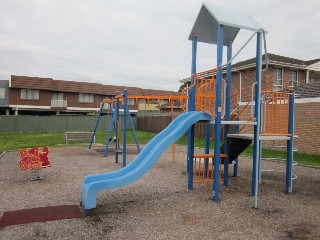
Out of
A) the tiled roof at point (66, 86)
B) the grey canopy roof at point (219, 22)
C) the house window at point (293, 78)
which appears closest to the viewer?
the grey canopy roof at point (219, 22)

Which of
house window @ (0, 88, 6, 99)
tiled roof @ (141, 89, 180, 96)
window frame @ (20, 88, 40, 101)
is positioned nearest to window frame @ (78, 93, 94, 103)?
window frame @ (20, 88, 40, 101)

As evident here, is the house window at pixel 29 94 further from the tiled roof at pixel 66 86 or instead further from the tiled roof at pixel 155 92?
the tiled roof at pixel 155 92

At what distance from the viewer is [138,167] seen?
213 inches

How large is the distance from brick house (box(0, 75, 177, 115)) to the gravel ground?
33.0 m

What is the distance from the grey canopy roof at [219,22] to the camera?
6004 millimetres

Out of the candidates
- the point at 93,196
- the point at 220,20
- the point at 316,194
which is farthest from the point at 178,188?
the point at 220,20

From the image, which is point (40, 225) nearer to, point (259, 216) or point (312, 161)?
point (259, 216)

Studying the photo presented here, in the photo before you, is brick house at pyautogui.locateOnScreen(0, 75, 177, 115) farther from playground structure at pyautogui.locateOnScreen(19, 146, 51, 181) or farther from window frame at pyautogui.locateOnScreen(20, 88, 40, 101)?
playground structure at pyautogui.locateOnScreen(19, 146, 51, 181)

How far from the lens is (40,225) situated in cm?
447

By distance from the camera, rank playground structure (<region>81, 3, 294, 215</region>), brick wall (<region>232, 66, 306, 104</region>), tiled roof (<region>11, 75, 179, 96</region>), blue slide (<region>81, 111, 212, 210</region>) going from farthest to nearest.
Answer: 1. tiled roof (<region>11, 75, 179, 96</region>)
2. brick wall (<region>232, 66, 306, 104</region>)
3. playground structure (<region>81, 3, 294, 215</region>)
4. blue slide (<region>81, 111, 212, 210</region>)

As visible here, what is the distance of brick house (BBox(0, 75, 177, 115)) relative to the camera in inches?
1500

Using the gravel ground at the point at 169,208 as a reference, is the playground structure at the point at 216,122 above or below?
above

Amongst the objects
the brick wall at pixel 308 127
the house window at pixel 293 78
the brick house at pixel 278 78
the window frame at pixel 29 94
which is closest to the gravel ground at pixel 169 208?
the brick wall at pixel 308 127

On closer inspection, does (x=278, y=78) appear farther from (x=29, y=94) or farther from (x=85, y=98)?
(x=29, y=94)
